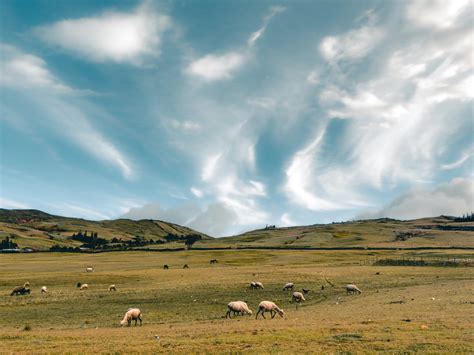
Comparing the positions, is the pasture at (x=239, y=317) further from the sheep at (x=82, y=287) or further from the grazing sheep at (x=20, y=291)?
the sheep at (x=82, y=287)

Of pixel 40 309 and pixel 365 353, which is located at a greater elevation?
pixel 365 353

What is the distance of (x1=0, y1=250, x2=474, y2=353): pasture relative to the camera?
19.9 meters

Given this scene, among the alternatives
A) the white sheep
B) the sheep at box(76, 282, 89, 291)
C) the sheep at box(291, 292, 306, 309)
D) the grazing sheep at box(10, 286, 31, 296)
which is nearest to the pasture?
the white sheep

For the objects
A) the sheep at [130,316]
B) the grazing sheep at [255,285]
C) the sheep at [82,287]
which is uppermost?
the grazing sheep at [255,285]

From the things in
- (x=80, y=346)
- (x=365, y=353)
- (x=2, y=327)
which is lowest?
(x=2, y=327)

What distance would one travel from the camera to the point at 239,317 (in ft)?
109

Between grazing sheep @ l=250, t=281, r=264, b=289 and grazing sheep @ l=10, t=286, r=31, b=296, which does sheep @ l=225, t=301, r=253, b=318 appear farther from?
grazing sheep @ l=10, t=286, r=31, b=296

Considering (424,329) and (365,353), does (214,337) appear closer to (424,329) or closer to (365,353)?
(365,353)

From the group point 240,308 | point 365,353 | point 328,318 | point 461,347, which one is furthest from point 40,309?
point 461,347

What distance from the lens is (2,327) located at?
32500 mm

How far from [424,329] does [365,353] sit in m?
7.17

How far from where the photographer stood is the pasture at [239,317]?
19891 millimetres

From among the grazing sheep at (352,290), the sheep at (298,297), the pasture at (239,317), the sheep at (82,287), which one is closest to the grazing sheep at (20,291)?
the pasture at (239,317)

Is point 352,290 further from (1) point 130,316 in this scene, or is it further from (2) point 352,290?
(1) point 130,316
